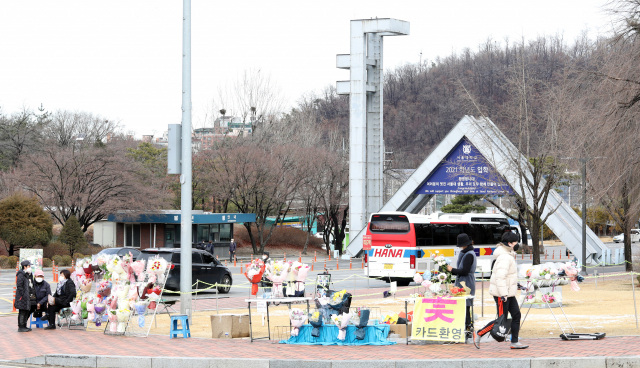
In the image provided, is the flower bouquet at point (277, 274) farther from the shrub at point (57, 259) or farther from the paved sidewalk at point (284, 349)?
the shrub at point (57, 259)

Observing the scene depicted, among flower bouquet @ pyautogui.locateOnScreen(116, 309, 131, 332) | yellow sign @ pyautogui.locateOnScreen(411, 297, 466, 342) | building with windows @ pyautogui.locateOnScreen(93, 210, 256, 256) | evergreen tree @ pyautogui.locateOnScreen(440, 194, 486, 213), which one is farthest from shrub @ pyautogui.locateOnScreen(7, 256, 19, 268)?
evergreen tree @ pyautogui.locateOnScreen(440, 194, 486, 213)

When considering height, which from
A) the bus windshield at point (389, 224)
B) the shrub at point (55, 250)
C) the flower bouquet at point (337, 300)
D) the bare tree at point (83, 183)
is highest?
the bare tree at point (83, 183)

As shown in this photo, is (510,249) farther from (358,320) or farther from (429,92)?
(429,92)

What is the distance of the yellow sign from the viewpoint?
11.3 metres

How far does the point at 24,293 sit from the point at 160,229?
127 ft

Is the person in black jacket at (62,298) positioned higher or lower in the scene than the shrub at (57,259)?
higher

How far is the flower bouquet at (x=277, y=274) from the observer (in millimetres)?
15227

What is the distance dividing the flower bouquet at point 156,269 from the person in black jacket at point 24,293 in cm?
263

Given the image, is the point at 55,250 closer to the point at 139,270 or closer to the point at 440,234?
the point at 440,234

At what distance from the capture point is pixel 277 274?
Answer: 15.3 meters

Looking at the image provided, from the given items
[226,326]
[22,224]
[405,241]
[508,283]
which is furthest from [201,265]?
[22,224]

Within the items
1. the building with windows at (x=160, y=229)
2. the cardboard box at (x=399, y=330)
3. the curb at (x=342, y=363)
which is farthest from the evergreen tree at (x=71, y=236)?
the cardboard box at (x=399, y=330)

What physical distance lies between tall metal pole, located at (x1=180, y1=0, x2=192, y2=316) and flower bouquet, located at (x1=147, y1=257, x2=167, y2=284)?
0.41 m

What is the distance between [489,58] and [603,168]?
11927cm
